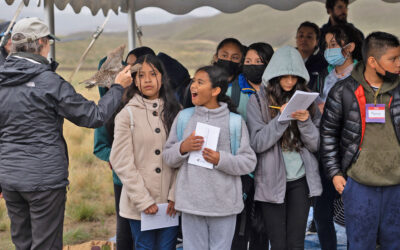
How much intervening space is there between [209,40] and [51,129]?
124015mm

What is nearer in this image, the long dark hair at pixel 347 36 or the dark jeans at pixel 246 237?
the dark jeans at pixel 246 237

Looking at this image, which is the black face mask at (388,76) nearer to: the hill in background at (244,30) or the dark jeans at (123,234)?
the dark jeans at (123,234)

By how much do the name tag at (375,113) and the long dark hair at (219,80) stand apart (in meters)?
0.84

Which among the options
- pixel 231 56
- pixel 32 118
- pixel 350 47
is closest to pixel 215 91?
pixel 231 56

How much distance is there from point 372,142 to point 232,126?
863mm

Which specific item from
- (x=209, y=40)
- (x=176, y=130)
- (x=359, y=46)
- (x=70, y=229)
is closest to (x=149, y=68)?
(x=176, y=130)

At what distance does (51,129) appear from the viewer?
2.58m

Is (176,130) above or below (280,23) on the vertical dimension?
below

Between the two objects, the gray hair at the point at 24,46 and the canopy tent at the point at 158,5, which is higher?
the canopy tent at the point at 158,5

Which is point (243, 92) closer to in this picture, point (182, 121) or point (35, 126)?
point (182, 121)

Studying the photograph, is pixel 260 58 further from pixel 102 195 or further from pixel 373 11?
pixel 373 11

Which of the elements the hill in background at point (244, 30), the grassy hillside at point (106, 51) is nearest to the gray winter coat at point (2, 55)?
the grassy hillside at point (106, 51)

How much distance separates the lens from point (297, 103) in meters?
2.66

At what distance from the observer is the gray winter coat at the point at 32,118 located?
2.48 meters
